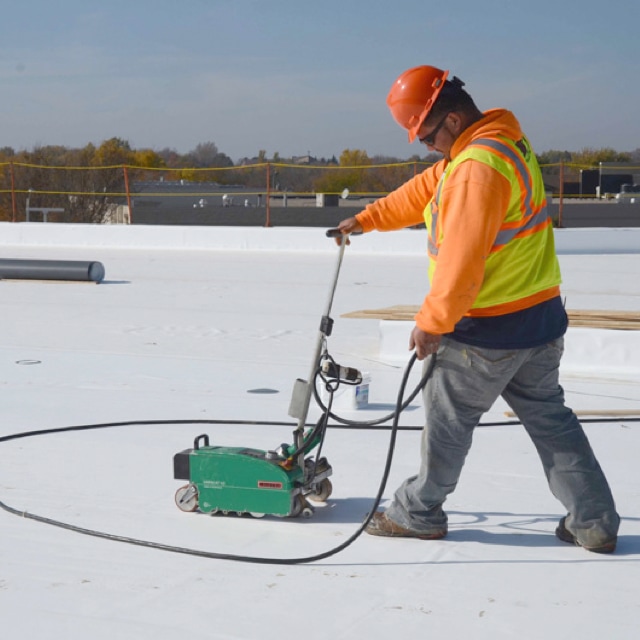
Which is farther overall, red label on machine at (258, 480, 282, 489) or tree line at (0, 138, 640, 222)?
tree line at (0, 138, 640, 222)

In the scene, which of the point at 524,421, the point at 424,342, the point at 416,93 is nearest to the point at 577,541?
the point at 524,421

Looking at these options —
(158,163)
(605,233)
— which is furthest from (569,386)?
(158,163)

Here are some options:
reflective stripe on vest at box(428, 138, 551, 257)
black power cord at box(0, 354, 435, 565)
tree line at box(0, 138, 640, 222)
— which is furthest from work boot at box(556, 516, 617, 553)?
tree line at box(0, 138, 640, 222)

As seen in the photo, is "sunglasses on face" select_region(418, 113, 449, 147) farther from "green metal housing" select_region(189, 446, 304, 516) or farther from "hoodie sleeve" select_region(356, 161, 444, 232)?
"green metal housing" select_region(189, 446, 304, 516)

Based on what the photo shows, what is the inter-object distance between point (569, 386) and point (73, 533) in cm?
349

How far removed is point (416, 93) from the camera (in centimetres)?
311

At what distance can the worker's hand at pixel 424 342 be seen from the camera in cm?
310

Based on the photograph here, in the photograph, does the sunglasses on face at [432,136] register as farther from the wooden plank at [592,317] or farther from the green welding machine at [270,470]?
the wooden plank at [592,317]

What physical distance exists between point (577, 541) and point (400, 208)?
4.41ft

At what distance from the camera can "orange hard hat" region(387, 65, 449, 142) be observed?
311 centimetres

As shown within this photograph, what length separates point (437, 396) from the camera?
3252 millimetres

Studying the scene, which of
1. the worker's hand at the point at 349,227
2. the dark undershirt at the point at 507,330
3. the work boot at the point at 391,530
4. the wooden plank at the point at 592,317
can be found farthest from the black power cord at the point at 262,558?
the wooden plank at the point at 592,317

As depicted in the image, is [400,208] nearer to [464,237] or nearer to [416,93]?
[416,93]

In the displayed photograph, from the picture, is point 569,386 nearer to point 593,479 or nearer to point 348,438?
point 348,438
